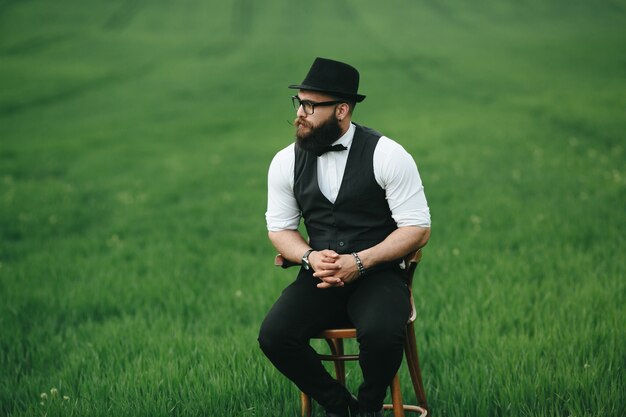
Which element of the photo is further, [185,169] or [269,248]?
[185,169]

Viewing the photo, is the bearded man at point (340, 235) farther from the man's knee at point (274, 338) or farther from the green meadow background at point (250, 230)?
the green meadow background at point (250, 230)

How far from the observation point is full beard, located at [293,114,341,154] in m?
4.14

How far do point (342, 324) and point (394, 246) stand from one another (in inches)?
21.2

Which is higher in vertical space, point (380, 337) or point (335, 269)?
point (335, 269)

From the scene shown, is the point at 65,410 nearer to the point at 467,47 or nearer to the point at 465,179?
the point at 465,179

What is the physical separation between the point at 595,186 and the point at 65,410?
27.3 feet

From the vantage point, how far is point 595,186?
10438 millimetres

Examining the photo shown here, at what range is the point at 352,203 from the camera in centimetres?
409

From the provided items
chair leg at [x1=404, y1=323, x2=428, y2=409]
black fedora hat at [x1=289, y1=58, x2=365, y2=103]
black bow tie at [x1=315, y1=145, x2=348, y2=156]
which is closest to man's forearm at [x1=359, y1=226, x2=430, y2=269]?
chair leg at [x1=404, y1=323, x2=428, y2=409]

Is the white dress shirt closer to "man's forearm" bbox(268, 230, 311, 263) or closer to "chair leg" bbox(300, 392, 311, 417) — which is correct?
"man's forearm" bbox(268, 230, 311, 263)

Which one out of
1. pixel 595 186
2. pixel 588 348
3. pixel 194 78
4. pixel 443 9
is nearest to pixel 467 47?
Answer: pixel 443 9

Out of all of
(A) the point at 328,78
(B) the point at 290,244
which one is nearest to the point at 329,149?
(A) the point at 328,78

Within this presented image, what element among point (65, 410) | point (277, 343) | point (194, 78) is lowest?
point (194, 78)

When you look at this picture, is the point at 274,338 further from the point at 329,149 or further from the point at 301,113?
the point at 301,113
